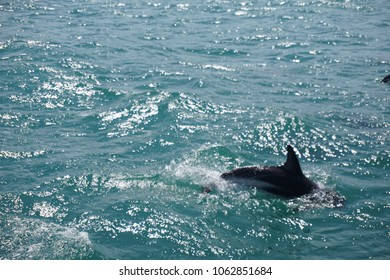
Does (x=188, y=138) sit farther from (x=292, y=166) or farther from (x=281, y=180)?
(x=292, y=166)

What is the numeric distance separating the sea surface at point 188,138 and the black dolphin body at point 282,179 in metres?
0.27

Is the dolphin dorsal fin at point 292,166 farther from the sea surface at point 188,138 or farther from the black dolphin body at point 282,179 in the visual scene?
the sea surface at point 188,138

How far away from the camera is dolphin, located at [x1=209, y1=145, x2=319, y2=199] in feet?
45.2

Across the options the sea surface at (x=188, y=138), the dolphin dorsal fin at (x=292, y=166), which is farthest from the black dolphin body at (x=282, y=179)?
the sea surface at (x=188, y=138)

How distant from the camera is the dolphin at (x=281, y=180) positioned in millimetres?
13789

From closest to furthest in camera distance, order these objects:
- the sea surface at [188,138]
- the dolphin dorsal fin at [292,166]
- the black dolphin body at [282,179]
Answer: the sea surface at [188,138]
the dolphin dorsal fin at [292,166]
the black dolphin body at [282,179]

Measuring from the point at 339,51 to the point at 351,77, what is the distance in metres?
4.77

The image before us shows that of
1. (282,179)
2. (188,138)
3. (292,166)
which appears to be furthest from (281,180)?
(188,138)

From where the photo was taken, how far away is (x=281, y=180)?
45.6 ft

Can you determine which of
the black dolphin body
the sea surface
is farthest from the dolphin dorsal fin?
the sea surface

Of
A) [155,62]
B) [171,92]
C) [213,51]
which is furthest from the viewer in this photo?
[213,51]
